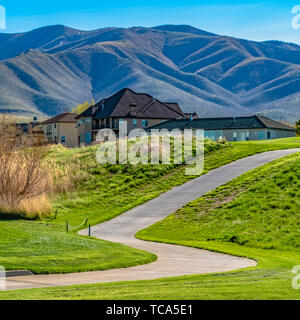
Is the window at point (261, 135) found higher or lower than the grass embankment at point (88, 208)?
higher

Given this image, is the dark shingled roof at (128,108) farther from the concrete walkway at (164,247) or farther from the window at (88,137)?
the concrete walkway at (164,247)

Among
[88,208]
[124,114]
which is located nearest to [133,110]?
[124,114]

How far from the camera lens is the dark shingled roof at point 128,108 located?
4137 inches

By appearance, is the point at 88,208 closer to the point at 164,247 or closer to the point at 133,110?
the point at 164,247

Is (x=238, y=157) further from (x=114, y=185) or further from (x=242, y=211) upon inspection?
(x=242, y=211)

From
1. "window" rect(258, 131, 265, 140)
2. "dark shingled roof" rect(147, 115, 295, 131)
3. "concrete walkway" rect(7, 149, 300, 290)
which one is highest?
"dark shingled roof" rect(147, 115, 295, 131)

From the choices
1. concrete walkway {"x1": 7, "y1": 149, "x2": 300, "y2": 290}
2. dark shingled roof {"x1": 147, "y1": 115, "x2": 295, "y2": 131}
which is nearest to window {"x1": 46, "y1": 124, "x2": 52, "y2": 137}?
dark shingled roof {"x1": 147, "y1": 115, "x2": 295, "y2": 131}

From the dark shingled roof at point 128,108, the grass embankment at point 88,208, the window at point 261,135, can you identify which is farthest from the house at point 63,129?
the grass embankment at point 88,208

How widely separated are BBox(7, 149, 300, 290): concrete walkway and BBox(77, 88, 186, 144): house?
55228mm

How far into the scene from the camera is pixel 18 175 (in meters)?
34.0

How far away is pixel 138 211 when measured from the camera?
38375 millimetres

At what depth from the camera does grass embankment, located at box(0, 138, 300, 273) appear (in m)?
18.7

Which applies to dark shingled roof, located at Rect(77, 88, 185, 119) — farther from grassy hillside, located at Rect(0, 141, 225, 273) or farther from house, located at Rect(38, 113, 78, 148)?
grassy hillside, located at Rect(0, 141, 225, 273)

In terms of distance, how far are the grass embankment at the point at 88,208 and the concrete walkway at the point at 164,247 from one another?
96 cm
